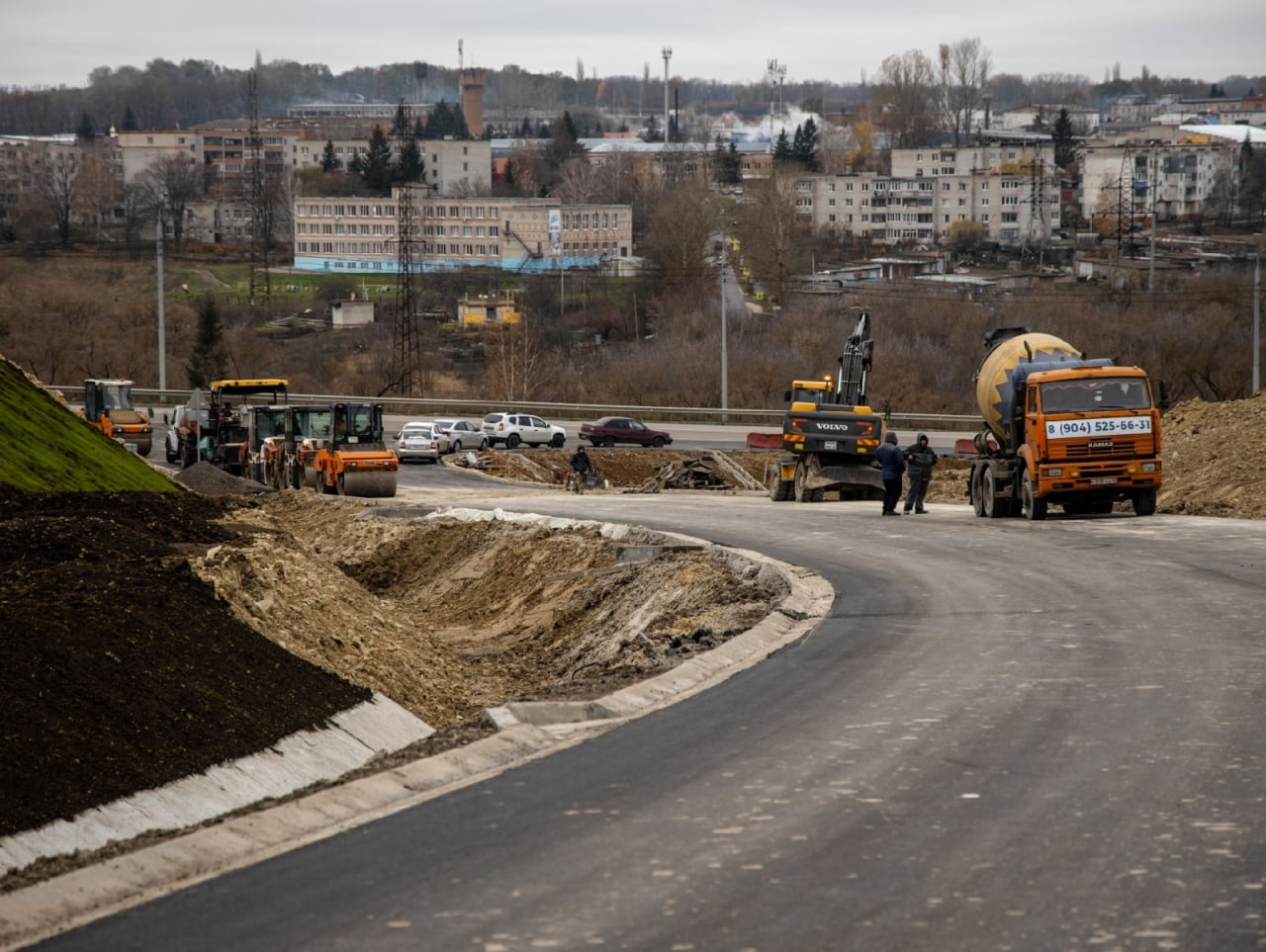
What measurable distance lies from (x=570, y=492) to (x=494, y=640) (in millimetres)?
19882

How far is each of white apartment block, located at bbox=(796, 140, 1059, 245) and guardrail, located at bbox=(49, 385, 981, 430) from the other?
314 feet

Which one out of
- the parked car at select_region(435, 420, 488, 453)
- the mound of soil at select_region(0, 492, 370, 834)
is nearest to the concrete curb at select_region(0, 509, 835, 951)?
the mound of soil at select_region(0, 492, 370, 834)

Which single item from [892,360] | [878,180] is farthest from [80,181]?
[892,360]

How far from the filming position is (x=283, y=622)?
16625mm

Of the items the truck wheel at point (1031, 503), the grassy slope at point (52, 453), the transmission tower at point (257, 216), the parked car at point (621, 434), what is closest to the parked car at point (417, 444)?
the parked car at point (621, 434)

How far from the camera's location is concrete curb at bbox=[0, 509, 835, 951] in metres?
7.92

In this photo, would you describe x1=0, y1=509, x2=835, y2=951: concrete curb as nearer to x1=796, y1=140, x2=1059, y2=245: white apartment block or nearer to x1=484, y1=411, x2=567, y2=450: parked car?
x1=484, y1=411, x2=567, y2=450: parked car

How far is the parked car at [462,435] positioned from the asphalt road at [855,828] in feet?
158

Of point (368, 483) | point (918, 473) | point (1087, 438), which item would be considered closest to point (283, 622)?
point (1087, 438)

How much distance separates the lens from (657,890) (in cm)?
784

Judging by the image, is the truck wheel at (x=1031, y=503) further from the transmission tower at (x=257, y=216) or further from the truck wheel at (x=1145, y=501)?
the transmission tower at (x=257, y=216)

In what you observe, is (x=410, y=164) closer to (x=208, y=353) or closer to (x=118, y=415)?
(x=208, y=353)

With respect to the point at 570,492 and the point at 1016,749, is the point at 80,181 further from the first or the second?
the point at 1016,749

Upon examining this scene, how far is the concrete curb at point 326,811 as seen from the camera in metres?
7.92
